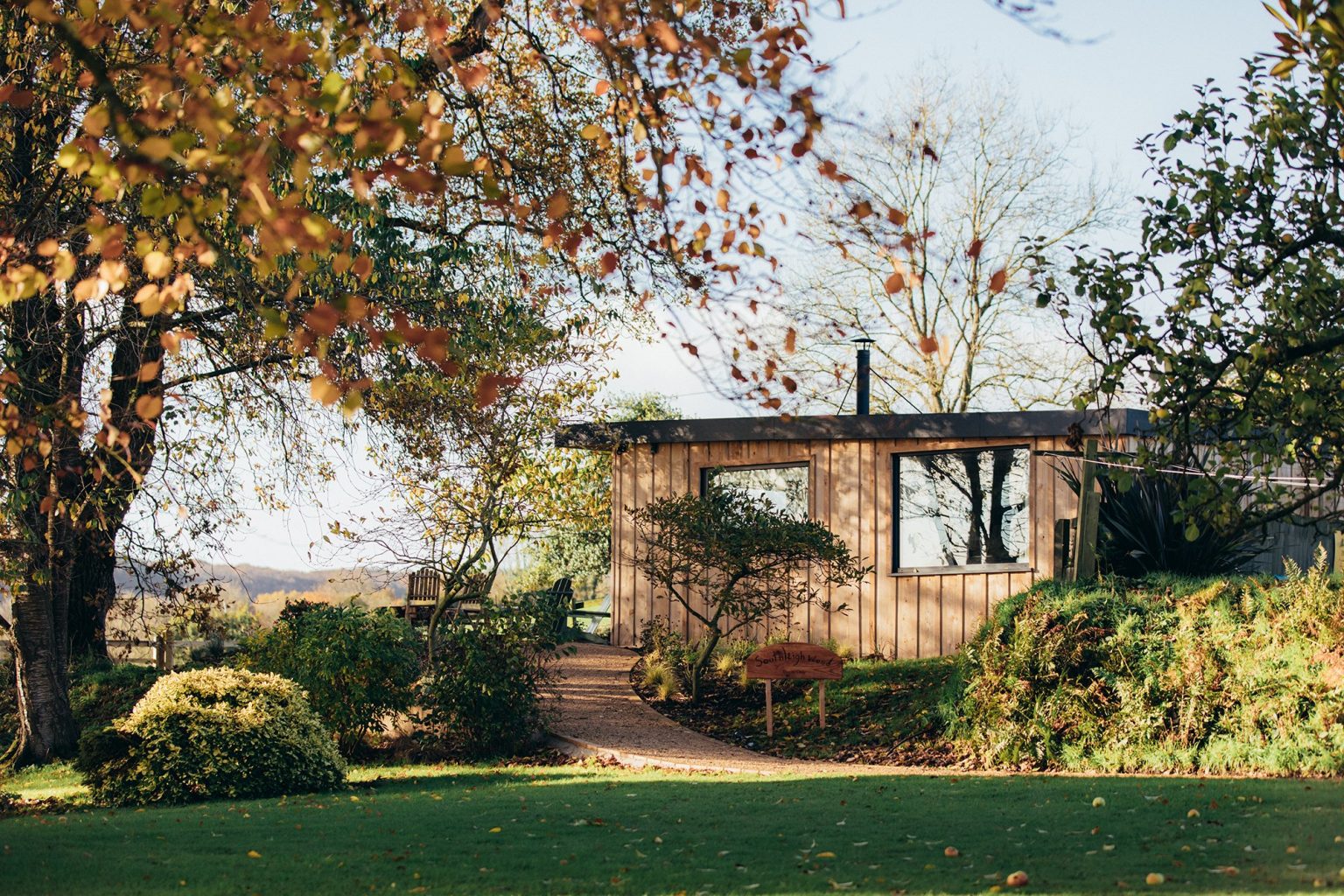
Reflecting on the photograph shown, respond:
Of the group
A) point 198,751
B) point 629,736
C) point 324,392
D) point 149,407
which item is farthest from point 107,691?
point 324,392

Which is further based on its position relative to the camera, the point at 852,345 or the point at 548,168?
the point at 852,345

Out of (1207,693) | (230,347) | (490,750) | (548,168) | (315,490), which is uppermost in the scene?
(548,168)

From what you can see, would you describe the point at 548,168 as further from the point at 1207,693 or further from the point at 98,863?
the point at 1207,693

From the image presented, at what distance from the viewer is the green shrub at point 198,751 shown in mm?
9203

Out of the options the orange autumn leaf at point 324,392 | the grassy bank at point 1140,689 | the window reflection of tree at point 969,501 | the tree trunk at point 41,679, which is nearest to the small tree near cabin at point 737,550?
the window reflection of tree at point 969,501

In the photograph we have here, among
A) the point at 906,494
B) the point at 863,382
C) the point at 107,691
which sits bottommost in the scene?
the point at 107,691

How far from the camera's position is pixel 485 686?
38.8 ft

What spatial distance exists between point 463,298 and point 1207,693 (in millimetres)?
6870

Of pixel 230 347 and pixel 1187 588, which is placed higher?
pixel 230 347

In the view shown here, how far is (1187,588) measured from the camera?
1007cm

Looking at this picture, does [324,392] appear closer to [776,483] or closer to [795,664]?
[795,664]

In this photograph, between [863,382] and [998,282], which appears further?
[863,382]

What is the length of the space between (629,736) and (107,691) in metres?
5.75

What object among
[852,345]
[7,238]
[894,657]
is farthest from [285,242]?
[852,345]
